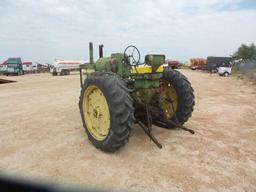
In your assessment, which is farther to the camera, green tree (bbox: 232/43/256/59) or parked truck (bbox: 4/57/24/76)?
green tree (bbox: 232/43/256/59)

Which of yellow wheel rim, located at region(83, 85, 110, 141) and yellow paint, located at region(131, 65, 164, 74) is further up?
yellow paint, located at region(131, 65, 164, 74)

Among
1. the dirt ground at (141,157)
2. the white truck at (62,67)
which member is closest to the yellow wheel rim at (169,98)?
the dirt ground at (141,157)

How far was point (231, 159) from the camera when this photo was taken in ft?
12.5

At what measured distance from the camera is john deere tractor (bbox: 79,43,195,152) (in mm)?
3797

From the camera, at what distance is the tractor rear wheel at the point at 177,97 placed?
4.98 metres

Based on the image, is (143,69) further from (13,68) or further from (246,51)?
(246,51)

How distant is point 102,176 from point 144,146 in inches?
46.5

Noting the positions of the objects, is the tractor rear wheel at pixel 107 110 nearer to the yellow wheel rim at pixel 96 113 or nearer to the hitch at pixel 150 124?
the yellow wheel rim at pixel 96 113

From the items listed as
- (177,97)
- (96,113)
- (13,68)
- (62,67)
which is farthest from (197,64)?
(96,113)

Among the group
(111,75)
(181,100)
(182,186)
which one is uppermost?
(111,75)

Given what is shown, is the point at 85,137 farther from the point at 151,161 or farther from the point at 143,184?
the point at 143,184

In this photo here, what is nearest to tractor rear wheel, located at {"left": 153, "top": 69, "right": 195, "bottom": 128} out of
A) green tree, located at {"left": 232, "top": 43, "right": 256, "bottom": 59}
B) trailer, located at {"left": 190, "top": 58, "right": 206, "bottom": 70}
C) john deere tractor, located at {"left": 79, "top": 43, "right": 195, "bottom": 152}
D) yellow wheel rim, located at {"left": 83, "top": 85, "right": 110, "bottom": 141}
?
john deere tractor, located at {"left": 79, "top": 43, "right": 195, "bottom": 152}

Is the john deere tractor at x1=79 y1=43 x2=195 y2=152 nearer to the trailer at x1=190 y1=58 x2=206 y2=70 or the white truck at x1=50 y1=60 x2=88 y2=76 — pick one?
the white truck at x1=50 y1=60 x2=88 y2=76

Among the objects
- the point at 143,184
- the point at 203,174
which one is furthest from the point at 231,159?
the point at 143,184
